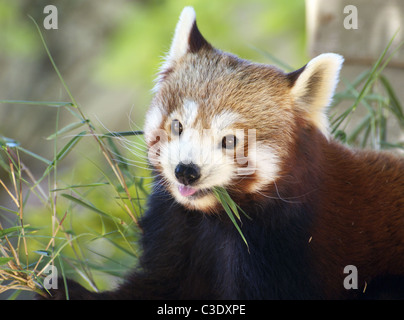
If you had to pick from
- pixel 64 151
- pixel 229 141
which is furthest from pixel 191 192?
pixel 64 151

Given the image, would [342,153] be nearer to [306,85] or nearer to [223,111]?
[306,85]

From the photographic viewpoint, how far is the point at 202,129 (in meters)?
2.28

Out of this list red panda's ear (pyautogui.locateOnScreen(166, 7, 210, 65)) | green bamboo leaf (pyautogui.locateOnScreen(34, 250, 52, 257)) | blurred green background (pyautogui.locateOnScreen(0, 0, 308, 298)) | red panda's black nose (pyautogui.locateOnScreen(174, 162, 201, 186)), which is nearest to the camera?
red panda's black nose (pyautogui.locateOnScreen(174, 162, 201, 186))

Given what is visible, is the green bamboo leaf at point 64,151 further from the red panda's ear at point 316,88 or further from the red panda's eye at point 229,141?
the red panda's ear at point 316,88

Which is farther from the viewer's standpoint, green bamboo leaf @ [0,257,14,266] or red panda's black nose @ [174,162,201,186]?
green bamboo leaf @ [0,257,14,266]

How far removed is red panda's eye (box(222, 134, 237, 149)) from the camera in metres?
2.26

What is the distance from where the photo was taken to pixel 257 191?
2338mm

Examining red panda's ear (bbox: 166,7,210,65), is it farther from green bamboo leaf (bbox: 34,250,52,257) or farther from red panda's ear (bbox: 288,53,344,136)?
green bamboo leaf (bbox: 34,250,52,257)

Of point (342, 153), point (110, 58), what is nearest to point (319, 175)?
point (342, 153)

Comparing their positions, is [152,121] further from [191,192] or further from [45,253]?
[45,253]

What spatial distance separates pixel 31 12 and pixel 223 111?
6.65 metres

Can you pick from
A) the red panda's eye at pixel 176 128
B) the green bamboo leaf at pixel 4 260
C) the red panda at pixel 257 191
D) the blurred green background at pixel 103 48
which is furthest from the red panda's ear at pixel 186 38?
the blurred green background at pixel 103 48

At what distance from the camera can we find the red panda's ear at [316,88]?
93.7 inches

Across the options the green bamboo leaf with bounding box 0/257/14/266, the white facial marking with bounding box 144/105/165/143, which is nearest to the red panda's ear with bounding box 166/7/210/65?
the white facial marking with bounding box 144/105/165/143
